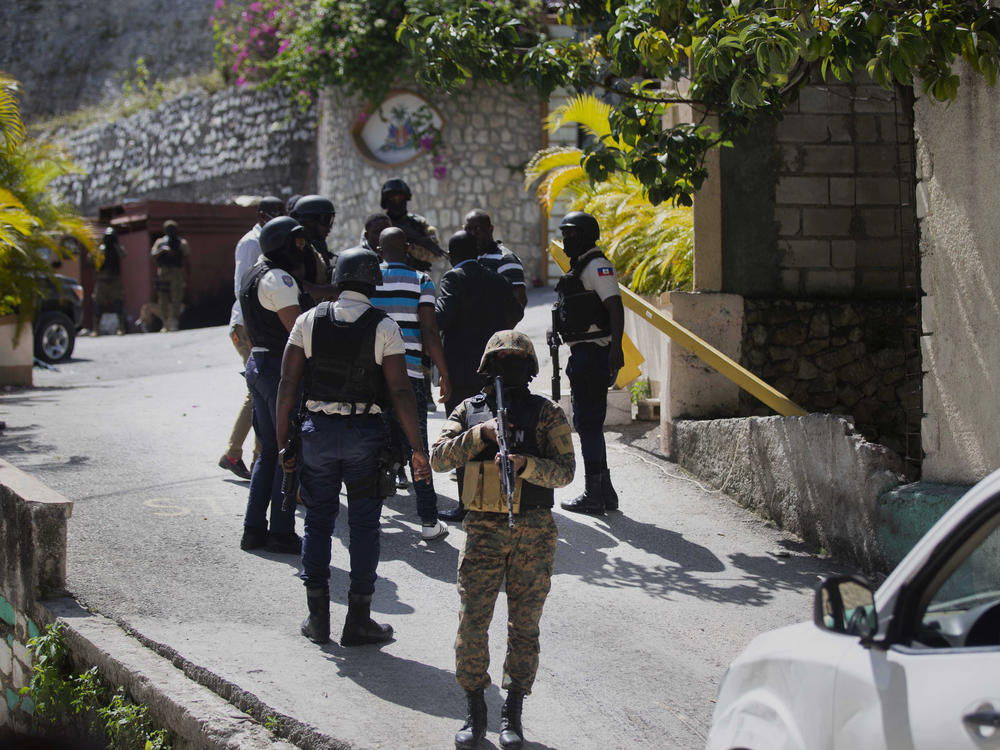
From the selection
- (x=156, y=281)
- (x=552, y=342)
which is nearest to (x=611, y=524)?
(x=552, y=342)

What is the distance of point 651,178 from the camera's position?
23.0 feet

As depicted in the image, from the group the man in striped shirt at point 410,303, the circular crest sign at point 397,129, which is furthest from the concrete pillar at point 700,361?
the circular crest sign at point 397,129

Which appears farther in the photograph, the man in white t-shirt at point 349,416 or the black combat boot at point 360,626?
the black combat boot at point 360,626

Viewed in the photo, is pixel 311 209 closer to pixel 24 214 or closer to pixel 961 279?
pixel 961 279

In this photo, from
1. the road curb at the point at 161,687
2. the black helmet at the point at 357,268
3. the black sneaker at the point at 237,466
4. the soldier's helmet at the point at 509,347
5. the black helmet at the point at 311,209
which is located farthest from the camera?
the black sneaker at the point at 237,466

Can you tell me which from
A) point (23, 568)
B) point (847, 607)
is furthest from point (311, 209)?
point (847, 607)

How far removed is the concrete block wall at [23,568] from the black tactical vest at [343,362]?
1.82 m

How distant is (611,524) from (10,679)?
12.0ft

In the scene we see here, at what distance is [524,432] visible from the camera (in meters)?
4.56

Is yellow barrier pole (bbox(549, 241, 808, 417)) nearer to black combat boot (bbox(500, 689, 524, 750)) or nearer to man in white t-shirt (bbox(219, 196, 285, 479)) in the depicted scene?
man in white t-shirt (bbox(219, 196, 285, 479))

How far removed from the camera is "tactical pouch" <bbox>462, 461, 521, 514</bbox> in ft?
14.5

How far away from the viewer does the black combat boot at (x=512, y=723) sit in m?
4.41

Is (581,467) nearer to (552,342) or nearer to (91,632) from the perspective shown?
(552,342)

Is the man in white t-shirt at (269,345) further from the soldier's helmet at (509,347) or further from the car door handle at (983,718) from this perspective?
the car door handle at (983,718)
